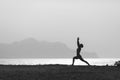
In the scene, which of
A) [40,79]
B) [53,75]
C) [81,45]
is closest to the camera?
→ [40,79]

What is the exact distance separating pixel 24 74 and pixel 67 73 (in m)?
2.46

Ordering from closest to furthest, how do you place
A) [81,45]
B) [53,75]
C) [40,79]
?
[40,79], [53,75], [81,45]

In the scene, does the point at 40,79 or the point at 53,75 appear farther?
the point at 53,75

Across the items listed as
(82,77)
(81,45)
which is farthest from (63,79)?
(81,45)

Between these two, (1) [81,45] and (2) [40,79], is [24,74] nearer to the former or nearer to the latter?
(2) [40,79]

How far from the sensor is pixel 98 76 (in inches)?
870

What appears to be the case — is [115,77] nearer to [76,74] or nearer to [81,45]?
[76,74]

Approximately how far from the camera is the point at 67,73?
23.0 metres

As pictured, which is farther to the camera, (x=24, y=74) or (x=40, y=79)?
(x=24, y=74)

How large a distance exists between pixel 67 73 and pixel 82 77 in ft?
4.94

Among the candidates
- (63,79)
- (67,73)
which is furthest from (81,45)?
(63,79)

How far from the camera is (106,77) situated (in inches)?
860

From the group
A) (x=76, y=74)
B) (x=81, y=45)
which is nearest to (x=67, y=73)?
(x=76, y=74)

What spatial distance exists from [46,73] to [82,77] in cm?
232
